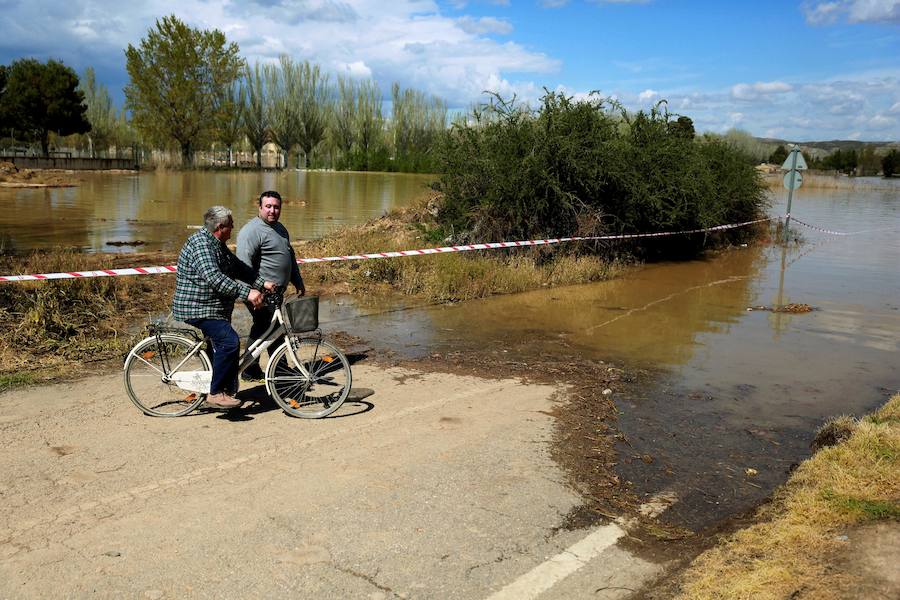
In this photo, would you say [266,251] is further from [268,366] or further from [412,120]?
[412,120]

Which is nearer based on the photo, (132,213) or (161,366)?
(161,366)

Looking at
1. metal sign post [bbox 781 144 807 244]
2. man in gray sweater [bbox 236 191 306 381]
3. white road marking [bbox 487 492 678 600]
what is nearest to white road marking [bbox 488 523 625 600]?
white road marking [bbox 487 492 678 600]

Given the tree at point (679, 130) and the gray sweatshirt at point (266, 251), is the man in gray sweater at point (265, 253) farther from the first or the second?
the tree at point (679, 130)

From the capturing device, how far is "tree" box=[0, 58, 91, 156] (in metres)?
63.9

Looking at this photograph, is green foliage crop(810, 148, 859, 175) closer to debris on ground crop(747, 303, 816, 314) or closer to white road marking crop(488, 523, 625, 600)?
debris on ground crop(747, 303, 816, 314)

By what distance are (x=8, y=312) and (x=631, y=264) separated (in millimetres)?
13849

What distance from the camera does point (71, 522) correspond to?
4238 millimetres

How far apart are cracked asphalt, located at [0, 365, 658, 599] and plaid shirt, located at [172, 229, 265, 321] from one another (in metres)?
0.94

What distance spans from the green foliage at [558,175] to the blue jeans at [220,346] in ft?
35.4

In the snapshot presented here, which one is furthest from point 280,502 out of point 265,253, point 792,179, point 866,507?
point 792,179

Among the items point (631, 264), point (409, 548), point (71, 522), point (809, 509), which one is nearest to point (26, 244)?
point (631, 264)

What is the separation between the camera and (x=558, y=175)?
639 inches

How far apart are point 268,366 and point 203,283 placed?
0.88m

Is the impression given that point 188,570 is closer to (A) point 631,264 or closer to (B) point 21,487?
(B) point 21,487
